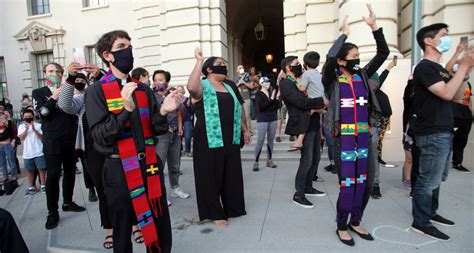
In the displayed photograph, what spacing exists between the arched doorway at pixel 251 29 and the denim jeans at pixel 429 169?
10.8 meters

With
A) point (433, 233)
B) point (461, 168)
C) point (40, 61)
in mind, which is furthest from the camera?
point (40, 61)

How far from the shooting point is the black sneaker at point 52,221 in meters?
4.00

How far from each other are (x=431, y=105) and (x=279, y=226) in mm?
2149

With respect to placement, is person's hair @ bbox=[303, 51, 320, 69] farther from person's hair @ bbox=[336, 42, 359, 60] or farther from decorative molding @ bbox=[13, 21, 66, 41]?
decorative molding @ bbox=[13, 21, 66, 41]

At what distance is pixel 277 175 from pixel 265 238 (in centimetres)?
285

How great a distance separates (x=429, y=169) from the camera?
3.20 m

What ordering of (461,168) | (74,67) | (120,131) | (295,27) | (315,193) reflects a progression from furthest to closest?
(295,27)
(461,168)
(315,193)
(74,67)
(120,131)

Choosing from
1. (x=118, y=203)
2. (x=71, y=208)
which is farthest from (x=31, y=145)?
(x=118, y=203)

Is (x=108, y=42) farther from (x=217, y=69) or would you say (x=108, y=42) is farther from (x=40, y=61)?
(x=40, y=61)

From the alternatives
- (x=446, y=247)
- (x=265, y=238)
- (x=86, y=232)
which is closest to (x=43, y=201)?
(x=86, y=232)

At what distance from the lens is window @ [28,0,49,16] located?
16328mm

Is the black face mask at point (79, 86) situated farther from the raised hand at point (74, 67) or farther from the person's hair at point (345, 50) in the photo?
the person's hair at point (345, 50)

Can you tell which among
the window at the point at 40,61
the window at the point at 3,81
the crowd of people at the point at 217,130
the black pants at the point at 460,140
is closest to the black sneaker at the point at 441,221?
the crowd of people at the point at 217,130

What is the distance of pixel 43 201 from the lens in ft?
17.3
